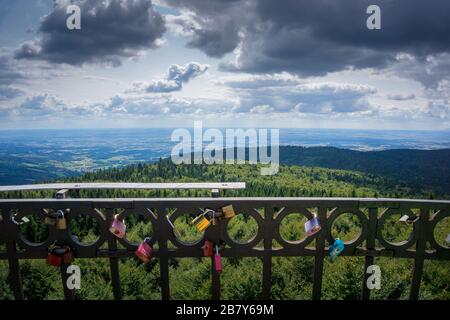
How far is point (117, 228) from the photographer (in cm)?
288

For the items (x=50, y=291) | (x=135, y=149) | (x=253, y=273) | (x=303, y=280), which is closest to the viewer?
(x=50, y=291)

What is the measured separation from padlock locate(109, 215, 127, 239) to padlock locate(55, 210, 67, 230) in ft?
1.41

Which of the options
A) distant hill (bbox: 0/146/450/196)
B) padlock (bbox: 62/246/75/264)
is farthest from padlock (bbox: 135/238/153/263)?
distant hill (bbox: 0/146/450/196)

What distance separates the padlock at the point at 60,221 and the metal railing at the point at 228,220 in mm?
48

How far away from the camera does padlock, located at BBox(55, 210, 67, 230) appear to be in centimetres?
285

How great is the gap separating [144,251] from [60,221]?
2.69 ft

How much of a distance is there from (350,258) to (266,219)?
262 cm

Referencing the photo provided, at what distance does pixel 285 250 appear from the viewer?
2.99 m

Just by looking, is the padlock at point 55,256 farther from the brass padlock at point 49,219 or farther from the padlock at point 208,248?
the padlock at point 208,248

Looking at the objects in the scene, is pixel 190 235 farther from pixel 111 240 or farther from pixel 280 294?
pixel 111 240

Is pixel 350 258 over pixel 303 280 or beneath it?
over

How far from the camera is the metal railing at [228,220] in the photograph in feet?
9.37

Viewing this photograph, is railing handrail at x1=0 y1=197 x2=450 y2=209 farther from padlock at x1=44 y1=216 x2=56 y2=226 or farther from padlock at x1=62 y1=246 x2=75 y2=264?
padlock at x1=62 y1=246 x2=75 y2=264
